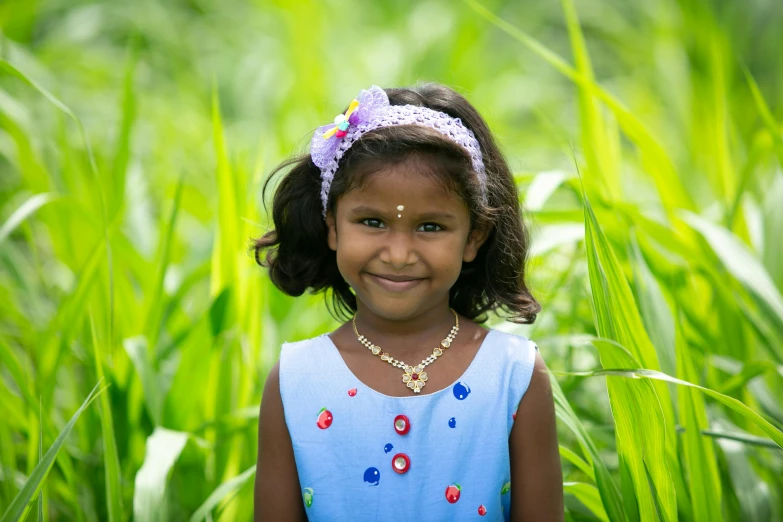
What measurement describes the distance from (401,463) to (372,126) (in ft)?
1.86

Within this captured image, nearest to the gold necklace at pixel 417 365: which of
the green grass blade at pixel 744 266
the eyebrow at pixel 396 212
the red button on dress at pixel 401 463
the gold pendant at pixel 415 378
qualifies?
the gold pendant at pixel 415 378

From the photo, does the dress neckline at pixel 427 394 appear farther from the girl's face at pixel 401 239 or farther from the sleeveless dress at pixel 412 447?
the girl's face at pixel 401 239

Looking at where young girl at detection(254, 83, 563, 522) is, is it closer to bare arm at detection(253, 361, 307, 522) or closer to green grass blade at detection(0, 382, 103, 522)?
bare arm at detection(253, 361, 307, 522)

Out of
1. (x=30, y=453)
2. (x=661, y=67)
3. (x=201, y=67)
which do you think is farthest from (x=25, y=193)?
(x=661, y=67)

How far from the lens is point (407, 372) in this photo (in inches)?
56.6

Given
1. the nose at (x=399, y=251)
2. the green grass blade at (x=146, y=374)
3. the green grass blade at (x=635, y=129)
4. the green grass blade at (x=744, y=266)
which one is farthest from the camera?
the green grass blade at (x=635, y=129)

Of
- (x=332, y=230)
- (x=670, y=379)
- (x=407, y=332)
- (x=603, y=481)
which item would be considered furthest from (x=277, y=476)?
(x=670, y=379)

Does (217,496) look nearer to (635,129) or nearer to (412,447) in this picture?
(412,447)

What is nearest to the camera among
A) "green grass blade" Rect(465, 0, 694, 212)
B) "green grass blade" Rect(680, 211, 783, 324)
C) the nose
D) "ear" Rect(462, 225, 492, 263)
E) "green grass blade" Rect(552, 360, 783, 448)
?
"green grass blade" Rect(552, 360, 783, 448)

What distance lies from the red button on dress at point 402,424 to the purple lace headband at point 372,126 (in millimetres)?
399

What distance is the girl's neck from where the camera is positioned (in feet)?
4.81

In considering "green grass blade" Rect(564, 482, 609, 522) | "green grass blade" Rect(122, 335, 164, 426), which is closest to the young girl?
"green grass blade" Rect(564, 482, 609, 522)

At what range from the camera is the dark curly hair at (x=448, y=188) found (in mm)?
1401

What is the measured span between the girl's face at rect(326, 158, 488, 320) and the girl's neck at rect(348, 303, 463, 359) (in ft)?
0.14
